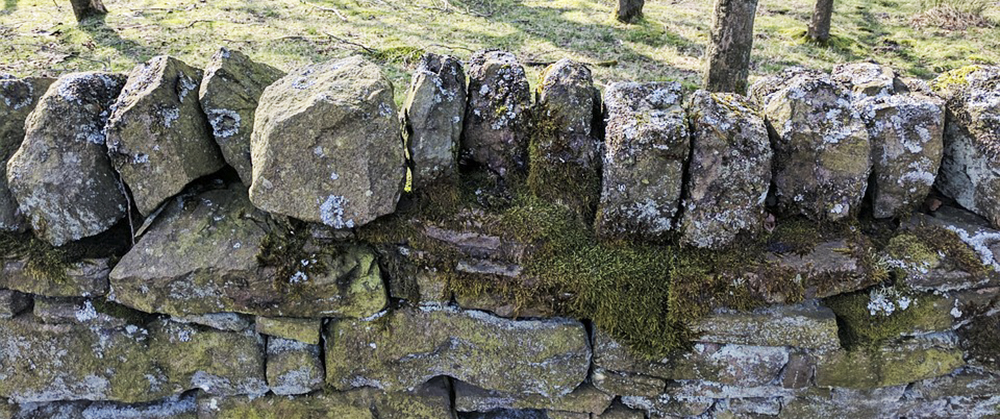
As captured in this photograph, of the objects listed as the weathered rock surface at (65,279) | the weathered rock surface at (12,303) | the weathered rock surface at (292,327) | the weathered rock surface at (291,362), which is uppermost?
the weathered rock surface at (65,279)

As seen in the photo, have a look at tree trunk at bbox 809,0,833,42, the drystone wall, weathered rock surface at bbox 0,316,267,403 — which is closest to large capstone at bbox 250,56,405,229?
the drystone wall

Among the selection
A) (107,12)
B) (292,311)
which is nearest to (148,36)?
(107,12)

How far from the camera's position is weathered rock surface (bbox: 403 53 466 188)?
3088mm

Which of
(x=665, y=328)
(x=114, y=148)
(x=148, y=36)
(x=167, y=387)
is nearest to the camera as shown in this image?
(x=114, y=148)

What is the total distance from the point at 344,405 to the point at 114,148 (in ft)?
5.85

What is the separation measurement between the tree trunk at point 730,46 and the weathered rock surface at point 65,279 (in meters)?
5.55

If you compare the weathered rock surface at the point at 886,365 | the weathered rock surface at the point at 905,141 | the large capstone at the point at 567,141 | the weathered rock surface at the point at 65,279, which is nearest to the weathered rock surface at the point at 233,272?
the weathered rock surface at the point at 65,279

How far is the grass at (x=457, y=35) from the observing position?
745cm

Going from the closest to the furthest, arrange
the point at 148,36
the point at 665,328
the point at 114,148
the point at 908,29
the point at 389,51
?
the point at 114,148, the point at 665,328, the point at 389,51, the point at 148,36, the point at 908,29

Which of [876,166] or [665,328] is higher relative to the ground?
[876,166]

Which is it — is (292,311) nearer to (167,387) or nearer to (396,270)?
(396,270)

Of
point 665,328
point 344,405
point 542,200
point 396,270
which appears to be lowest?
point 344,405

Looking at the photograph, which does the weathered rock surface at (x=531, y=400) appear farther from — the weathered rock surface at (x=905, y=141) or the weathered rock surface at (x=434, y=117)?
the weathered rock surface at (x=905, y=141)

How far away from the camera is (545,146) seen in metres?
3.22
